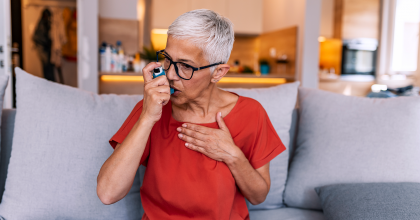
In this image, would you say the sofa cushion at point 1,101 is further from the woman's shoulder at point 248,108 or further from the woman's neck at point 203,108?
the woman's shoulder at point 248,108

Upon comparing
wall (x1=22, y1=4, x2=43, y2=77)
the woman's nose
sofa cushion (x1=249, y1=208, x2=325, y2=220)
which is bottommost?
sofa cushion (x1=249, y1=208, x2=325, y2=220)

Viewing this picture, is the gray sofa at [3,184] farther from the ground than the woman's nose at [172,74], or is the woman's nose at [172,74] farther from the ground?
the woman's nose at [172,74]

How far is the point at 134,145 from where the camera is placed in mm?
937

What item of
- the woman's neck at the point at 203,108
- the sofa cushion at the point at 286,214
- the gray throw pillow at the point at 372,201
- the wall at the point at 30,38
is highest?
the wall at the point at 30,38

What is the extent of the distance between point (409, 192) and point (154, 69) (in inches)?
37.6

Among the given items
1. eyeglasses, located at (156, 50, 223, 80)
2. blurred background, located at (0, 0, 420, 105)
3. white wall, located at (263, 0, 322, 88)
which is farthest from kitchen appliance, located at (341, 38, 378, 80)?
eyeglasses, located at (156, 50, 223, 80)

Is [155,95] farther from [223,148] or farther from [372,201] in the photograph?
[372,201]

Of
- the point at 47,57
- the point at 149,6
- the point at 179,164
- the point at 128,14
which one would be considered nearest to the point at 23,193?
the point at 179,164

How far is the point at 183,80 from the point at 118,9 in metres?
3.24

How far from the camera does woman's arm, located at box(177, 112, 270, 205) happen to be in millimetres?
999

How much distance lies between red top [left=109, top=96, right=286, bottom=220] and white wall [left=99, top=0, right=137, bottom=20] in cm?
308

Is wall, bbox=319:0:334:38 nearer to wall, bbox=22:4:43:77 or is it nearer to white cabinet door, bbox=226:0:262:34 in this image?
white cabinet door, bbox=226:0:262:34

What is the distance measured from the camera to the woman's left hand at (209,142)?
1.00 meters

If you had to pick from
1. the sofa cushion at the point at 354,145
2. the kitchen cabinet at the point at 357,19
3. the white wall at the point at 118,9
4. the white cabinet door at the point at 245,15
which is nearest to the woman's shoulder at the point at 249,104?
the sofa cushion at the point at 354,145
